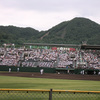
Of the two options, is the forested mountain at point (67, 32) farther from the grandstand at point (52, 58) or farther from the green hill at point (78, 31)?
the grandstand at point (52, 58)

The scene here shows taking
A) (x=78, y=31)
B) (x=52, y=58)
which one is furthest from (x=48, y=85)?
(x=78, y=31)

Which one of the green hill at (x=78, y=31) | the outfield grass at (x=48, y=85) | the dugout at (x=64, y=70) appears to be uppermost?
the green hill at (x=78, y=31)

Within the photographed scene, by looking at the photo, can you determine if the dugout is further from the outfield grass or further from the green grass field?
the green grass field

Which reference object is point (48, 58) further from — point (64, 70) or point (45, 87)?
point (45, 87)

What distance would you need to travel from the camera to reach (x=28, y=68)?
164ft

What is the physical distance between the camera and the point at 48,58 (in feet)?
182

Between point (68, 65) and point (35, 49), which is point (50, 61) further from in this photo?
point (35, 49)

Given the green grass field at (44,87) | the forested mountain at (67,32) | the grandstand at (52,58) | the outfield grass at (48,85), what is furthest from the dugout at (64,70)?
the forested mountain at (67,32)

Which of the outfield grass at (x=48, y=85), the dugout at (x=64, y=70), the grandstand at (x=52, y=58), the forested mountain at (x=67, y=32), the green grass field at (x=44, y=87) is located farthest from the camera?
the forested mountain at (x=67, y=32)

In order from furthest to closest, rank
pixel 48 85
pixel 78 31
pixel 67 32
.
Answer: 1. pixel 67 32
2. pixel 78 31
3. pixel 48 85

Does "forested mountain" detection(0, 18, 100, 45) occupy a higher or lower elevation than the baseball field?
higher

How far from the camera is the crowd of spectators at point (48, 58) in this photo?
172 feet

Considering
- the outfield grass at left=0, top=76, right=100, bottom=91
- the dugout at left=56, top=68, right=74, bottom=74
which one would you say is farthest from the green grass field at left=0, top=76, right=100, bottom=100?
the dugout at left=56, top=68, right=74, bottom=74

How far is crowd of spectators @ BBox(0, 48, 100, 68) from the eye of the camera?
52.4 m
